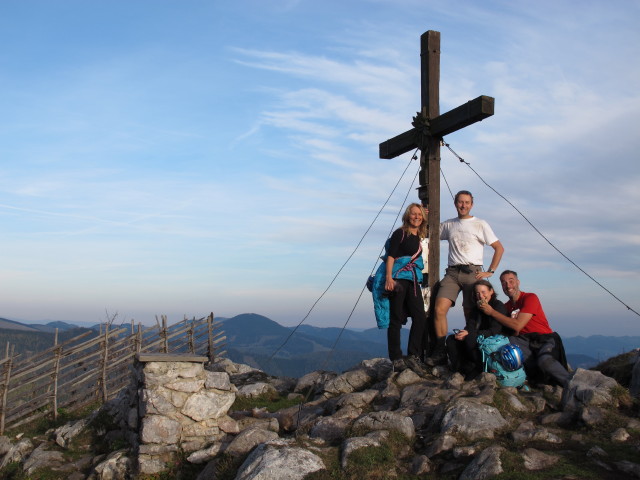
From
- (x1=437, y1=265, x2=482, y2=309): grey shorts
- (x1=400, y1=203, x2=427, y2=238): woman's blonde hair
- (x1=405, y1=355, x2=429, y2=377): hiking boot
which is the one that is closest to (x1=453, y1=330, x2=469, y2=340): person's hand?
(x1=437, y1=265, x2=482, y2=309): grey shorts

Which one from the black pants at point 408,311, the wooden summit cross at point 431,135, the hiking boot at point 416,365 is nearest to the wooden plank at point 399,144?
the wooden summit cross at point 431,135

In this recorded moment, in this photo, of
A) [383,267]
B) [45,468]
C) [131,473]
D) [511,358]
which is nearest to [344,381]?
[383,267]

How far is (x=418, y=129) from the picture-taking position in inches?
391

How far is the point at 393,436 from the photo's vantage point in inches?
254

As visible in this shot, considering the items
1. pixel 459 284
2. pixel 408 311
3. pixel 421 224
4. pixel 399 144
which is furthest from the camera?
pixel 399 144

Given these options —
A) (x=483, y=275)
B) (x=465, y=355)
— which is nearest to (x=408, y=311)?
(x=465, y=355)

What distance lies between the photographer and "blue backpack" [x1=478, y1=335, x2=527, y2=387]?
778 centimetres

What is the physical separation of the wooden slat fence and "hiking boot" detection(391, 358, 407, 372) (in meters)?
7.17

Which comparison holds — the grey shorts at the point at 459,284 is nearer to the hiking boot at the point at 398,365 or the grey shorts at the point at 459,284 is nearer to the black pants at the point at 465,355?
the black pants at the point at 465,355

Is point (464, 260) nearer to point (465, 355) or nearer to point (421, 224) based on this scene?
point (421, 224)

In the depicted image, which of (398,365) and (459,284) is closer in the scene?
(459,284)

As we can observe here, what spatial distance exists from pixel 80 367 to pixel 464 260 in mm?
11630

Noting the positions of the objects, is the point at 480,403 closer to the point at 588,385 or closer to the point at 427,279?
the point at 588,385

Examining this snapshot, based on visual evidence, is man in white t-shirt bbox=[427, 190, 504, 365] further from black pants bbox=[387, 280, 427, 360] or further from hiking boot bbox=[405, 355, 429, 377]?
black pants bbox=[387, 280, 427, 360]
